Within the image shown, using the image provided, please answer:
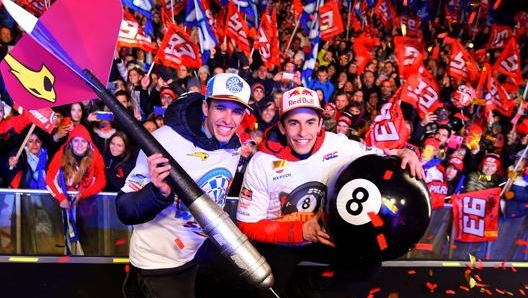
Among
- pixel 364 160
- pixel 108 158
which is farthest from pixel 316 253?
pixel 108 158

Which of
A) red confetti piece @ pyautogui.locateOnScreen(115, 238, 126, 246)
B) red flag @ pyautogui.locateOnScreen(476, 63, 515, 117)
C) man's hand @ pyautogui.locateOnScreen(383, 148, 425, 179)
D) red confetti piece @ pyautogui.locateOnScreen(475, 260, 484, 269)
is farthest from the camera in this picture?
red flag @ pyautogui.locateOnScreen(476, 63, 515, 117)

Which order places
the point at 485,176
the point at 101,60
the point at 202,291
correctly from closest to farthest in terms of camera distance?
1. the point at 101,60
2. the point at 202,291
3. the point at 485,176

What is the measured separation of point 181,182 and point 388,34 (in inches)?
410

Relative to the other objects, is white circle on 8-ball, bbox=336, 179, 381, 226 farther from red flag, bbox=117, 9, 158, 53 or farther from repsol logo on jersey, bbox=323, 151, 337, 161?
red flag, bbox=117, 9, 158, 53

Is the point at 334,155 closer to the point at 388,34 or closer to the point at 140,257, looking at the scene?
the point at 140,257

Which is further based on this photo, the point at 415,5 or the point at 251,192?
the point at 415,5

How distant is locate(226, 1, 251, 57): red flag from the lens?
719 centimetres

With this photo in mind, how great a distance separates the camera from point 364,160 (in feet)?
8.91

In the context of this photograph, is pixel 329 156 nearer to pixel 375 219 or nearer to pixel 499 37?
pixel 375 219

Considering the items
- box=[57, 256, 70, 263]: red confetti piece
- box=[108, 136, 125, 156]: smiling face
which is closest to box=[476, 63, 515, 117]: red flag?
box=[108, 136, 125, 156]: smiling face

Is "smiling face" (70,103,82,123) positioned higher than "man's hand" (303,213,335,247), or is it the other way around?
"smiling face" (70,103,82,123)

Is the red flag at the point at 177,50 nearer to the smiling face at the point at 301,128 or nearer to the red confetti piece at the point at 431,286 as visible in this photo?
the smiling face at the point at 301,128

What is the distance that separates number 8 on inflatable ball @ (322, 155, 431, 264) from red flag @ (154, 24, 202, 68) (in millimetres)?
4276

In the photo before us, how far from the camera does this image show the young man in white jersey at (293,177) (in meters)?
2.93
